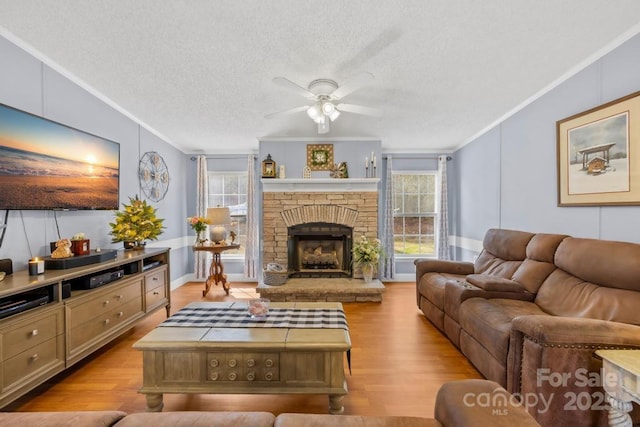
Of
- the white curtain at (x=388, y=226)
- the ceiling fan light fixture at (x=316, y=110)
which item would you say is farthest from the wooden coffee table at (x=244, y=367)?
the white curtain at (x=388, y=226)

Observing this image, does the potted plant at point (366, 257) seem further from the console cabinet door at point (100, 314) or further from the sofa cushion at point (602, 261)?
the console cabinet door at point (100, 314)

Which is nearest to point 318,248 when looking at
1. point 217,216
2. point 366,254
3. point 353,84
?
point 366,254

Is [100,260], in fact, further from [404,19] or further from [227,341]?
[404,19]

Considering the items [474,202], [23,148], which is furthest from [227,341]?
[474,202]

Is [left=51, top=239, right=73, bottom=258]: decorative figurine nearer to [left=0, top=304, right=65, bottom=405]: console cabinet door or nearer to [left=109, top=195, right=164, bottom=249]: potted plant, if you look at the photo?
[left=0, top=304, right=65, bottom=405]: console cabinet door

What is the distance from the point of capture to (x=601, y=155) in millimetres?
2266

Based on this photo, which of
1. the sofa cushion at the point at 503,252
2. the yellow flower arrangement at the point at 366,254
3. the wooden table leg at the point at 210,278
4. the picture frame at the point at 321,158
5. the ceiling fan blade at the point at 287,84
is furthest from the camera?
the picture frame at the point at 321,158

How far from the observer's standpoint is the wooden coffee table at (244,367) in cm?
174

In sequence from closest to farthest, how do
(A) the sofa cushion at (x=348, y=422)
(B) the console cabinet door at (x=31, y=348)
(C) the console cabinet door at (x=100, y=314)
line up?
(A) the sofa cushion at (x=348, y=422)
(B) the console cabinet door at (x=31, y=348)
(C) the console cabinet door at (x=100, y=314)

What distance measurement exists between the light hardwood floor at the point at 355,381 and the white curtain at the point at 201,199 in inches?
77.2

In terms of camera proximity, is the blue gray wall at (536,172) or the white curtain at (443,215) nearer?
the blue gray wall at (536,172)

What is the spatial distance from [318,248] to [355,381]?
2.60 meters

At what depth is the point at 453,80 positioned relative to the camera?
2.67 m

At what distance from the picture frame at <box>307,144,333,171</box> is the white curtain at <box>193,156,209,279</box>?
1.96 metres
